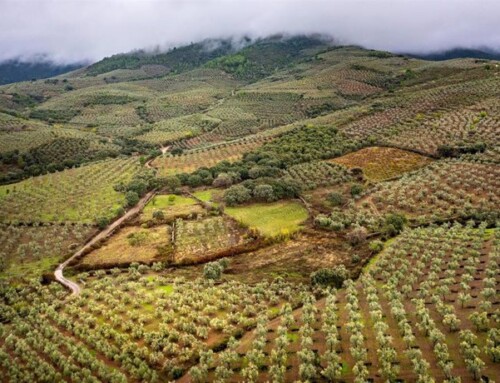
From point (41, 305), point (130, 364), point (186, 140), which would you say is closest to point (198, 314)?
point (130, 364)

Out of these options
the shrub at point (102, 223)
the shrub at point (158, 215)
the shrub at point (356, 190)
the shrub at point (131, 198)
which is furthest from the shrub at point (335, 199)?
the shrub at point (102, 223)

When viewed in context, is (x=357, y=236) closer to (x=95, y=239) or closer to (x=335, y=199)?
(x=335, y=199)

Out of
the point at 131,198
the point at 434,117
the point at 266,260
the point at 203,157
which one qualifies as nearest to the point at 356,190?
the point at 266,260

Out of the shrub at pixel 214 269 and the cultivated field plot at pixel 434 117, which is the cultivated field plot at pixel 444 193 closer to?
the cultivated field plot at pixel 434 117

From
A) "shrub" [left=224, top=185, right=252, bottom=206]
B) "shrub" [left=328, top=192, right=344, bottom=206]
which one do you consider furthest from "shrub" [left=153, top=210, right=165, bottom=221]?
"shrub" [left=328, top=192, right=344, bottom=206]

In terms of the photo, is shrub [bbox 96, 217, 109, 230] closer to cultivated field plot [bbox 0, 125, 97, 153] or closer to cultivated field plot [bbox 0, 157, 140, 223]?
cultivated field plot [bbox 0, 157, 140, 223]
